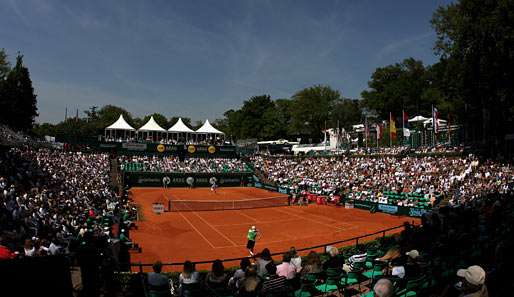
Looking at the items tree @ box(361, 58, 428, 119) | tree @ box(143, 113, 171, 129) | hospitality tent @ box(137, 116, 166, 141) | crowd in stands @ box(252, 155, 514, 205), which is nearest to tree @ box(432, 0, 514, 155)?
crowd in stands @ box(252, 155, 514, 205)

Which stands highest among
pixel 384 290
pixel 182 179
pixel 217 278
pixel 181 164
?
pixel 384 290

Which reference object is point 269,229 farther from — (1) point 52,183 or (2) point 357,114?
(2) point 357,114

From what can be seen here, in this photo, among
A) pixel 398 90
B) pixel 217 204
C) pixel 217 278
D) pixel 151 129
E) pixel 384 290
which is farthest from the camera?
pixel 398 90

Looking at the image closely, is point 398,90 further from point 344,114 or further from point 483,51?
point 483,51

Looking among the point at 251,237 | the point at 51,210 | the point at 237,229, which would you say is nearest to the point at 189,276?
the point at 251,237

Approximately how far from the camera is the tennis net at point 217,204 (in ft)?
120

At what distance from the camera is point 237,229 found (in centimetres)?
2806

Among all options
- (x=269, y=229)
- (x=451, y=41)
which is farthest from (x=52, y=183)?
(x=451, y=41)

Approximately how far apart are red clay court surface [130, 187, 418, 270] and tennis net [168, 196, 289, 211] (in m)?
1.25

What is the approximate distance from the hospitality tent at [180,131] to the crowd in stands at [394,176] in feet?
67.2

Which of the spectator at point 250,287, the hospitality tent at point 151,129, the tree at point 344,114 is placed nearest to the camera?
the spectator at point 250,287

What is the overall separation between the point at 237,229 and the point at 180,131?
4585cm

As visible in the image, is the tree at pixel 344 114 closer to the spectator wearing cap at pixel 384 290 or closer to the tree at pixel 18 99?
the tree at pixel 18 99


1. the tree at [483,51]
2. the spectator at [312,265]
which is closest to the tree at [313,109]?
the tree at [483,51]
